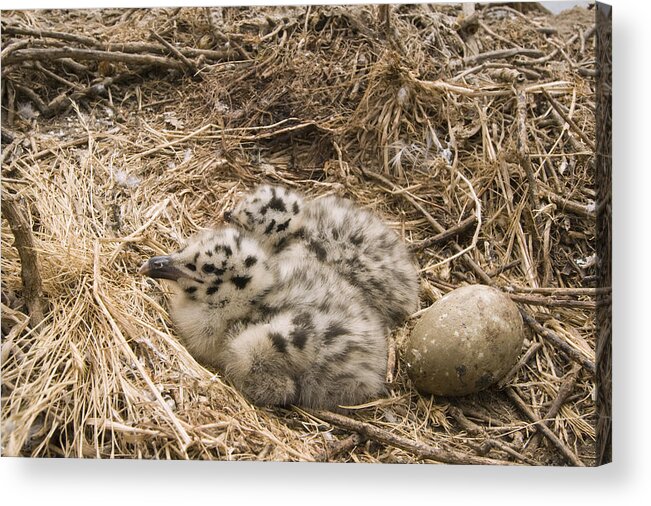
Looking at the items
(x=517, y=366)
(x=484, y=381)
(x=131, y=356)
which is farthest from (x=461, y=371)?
(x=131, y=356)

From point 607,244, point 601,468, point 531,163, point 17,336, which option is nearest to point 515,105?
point 531,163

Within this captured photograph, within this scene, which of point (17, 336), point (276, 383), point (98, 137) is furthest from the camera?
point (98, 137)

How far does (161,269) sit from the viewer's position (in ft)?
10.7

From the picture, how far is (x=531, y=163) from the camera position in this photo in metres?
3.38

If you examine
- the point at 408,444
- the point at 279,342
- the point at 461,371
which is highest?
the point at 279,342

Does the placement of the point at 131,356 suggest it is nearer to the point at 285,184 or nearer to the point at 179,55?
the point at 285,184

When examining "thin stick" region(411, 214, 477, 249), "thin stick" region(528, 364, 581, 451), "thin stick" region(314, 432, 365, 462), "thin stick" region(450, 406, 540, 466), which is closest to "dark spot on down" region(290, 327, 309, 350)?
"thin stick" region(314, 432, 365, 462)

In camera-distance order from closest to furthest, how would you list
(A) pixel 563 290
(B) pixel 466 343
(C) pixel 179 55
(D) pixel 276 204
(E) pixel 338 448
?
(B) pixel 466 343
(E) pixel 338 448
(A) pixel 563 290
(D) pixel 276 204
(C) pixel 179 55

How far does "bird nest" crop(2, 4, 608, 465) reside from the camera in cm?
313

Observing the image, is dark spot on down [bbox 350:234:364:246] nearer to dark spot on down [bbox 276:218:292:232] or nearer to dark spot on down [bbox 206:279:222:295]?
dark spot on down [bbox 276:218:292:232]

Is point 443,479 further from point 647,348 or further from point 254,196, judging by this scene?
point 254,196

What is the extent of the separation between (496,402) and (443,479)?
38 centimetres

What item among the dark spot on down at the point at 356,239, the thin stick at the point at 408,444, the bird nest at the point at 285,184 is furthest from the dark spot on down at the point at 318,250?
the thin stick at the point at 408,444

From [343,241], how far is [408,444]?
3.04 feet
